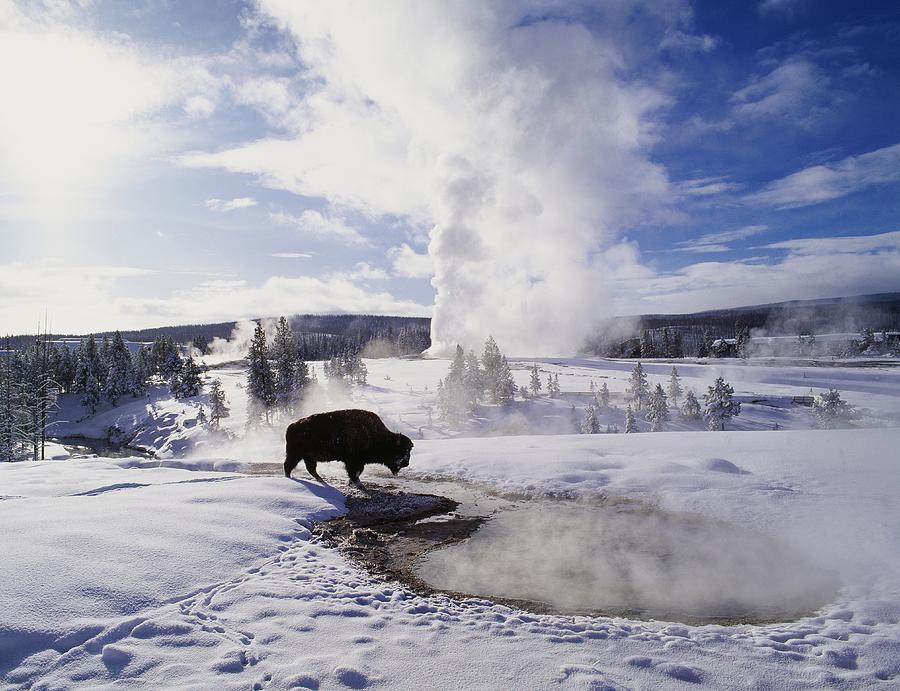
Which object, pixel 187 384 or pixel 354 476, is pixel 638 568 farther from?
pixel 187 384

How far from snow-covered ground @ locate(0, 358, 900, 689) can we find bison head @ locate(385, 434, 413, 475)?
258cm

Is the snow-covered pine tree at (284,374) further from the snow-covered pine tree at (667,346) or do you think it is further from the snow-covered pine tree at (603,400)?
the snow-covered pine tree at (667,346)

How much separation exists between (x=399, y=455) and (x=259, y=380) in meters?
39.7

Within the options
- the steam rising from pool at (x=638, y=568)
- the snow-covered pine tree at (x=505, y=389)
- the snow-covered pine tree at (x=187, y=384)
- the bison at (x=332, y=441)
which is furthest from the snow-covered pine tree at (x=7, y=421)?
the snow-covered pine tree at (x=505, y=389)

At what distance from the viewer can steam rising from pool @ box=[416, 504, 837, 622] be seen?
6.70m

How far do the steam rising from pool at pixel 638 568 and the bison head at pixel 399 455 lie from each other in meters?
5.15

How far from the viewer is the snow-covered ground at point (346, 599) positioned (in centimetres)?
453

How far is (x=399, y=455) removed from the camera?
50.1 feet

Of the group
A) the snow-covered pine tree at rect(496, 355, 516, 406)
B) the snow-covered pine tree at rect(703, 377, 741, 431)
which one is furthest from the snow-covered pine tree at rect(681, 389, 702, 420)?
the snow-covered pine tree at rect(496, 355, 516, 406)

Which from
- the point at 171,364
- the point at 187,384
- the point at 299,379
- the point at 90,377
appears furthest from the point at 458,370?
the point at 90,377

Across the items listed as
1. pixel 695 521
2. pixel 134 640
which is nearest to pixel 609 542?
pixel 695 521

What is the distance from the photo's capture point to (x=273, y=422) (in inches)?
2285

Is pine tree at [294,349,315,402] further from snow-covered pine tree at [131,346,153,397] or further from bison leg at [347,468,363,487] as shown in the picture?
snow-covered pine tree at [131,346,153,397]

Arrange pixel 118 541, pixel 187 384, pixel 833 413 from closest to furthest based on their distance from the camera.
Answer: pixel 118 541 → pixel 833 413 → pixel 187 384
